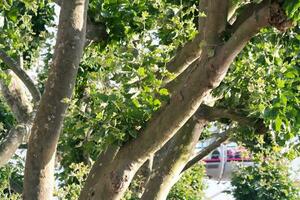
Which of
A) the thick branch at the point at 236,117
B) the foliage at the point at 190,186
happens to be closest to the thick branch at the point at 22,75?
the thick branch at the point at 236,117

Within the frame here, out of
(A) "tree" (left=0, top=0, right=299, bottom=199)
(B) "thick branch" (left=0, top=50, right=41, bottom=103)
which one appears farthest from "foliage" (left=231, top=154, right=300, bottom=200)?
(B) "thick branch" (left=0, top=50, right=41, bottom=103)

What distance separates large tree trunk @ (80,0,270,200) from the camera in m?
3.54

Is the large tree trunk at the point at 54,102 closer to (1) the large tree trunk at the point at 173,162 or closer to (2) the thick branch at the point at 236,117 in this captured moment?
(2) the thick branch at the point at 236,117

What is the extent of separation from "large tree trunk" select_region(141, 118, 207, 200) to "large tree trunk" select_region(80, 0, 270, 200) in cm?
121

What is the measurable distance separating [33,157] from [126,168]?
65 centimetres

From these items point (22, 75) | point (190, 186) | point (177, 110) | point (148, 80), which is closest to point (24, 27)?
point (22, 75)

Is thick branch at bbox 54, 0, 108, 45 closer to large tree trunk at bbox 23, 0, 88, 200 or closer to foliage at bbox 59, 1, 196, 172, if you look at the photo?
foliage at bbox 59, 1, 196, 172

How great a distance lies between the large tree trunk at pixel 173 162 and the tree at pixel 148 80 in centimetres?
30

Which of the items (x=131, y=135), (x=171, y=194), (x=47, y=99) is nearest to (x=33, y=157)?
(x=47, y=99)

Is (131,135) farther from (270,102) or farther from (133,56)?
(270,102)

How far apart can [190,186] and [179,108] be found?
20.9 feet

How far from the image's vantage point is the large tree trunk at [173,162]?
5.44m

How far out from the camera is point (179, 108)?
12.7ft

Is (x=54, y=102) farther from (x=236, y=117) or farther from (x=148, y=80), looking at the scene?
(x=236, y=117)
